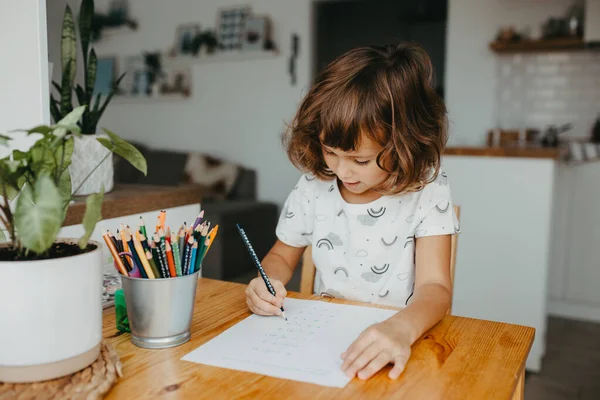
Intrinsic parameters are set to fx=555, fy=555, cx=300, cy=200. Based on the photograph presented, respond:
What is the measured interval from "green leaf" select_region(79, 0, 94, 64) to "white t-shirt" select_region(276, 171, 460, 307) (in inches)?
22.9

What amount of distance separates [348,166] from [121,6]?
464 centimetres

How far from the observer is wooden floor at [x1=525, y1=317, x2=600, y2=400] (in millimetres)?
2236

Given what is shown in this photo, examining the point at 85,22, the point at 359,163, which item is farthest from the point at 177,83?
the point at 359,163

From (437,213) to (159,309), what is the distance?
62 centimetres

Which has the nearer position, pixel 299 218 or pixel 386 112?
pixel 386 112

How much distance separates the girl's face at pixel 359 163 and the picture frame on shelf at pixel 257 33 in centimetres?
348

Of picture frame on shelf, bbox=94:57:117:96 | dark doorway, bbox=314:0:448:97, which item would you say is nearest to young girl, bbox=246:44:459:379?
picture frame on shelf, bbox=94:57:117:96

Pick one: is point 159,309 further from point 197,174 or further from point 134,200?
point 197,174

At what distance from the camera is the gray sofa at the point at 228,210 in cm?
370

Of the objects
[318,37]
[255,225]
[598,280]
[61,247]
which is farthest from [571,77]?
[61,247]

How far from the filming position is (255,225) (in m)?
4.13

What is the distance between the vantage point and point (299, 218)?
1271mm

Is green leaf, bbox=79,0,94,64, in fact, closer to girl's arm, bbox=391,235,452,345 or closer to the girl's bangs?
the girl's bangs

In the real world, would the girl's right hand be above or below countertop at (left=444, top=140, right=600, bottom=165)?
below
